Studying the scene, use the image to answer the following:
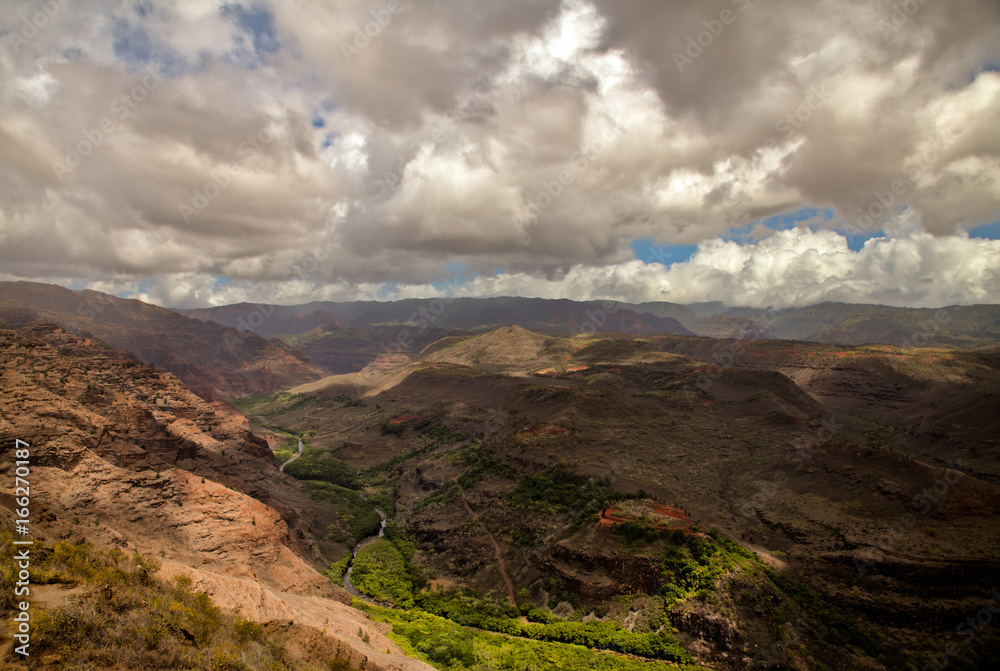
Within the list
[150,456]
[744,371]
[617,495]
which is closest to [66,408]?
[150,456]

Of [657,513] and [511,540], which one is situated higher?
[657,513]

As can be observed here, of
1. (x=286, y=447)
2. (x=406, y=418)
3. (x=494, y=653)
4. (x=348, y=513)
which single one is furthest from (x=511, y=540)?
(x=286, y=447)

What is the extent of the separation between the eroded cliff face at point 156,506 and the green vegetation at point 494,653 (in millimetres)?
4303

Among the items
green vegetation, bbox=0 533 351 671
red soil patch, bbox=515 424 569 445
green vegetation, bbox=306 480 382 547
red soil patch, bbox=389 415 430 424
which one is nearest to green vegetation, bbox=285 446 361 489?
green vegetation, bbox=306 480 382 547

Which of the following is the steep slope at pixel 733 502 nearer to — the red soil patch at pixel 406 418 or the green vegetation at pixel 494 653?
the red soil patch at pixel 406 418

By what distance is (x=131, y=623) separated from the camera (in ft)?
42.8

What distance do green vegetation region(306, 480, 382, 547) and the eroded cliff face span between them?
8.01 meters

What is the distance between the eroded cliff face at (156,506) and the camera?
910 inches

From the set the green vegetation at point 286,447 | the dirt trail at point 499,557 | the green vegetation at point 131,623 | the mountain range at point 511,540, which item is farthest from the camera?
the green vegetation at point 286,447

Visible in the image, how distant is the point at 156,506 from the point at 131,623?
97.1ft

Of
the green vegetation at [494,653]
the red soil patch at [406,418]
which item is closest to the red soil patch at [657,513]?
the green vegetation at [494,653]

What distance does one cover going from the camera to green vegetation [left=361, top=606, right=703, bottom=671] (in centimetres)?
3203

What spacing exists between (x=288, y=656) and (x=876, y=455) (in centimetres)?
6637

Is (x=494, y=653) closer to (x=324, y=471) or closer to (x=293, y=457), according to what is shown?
(x=324, y=471)
